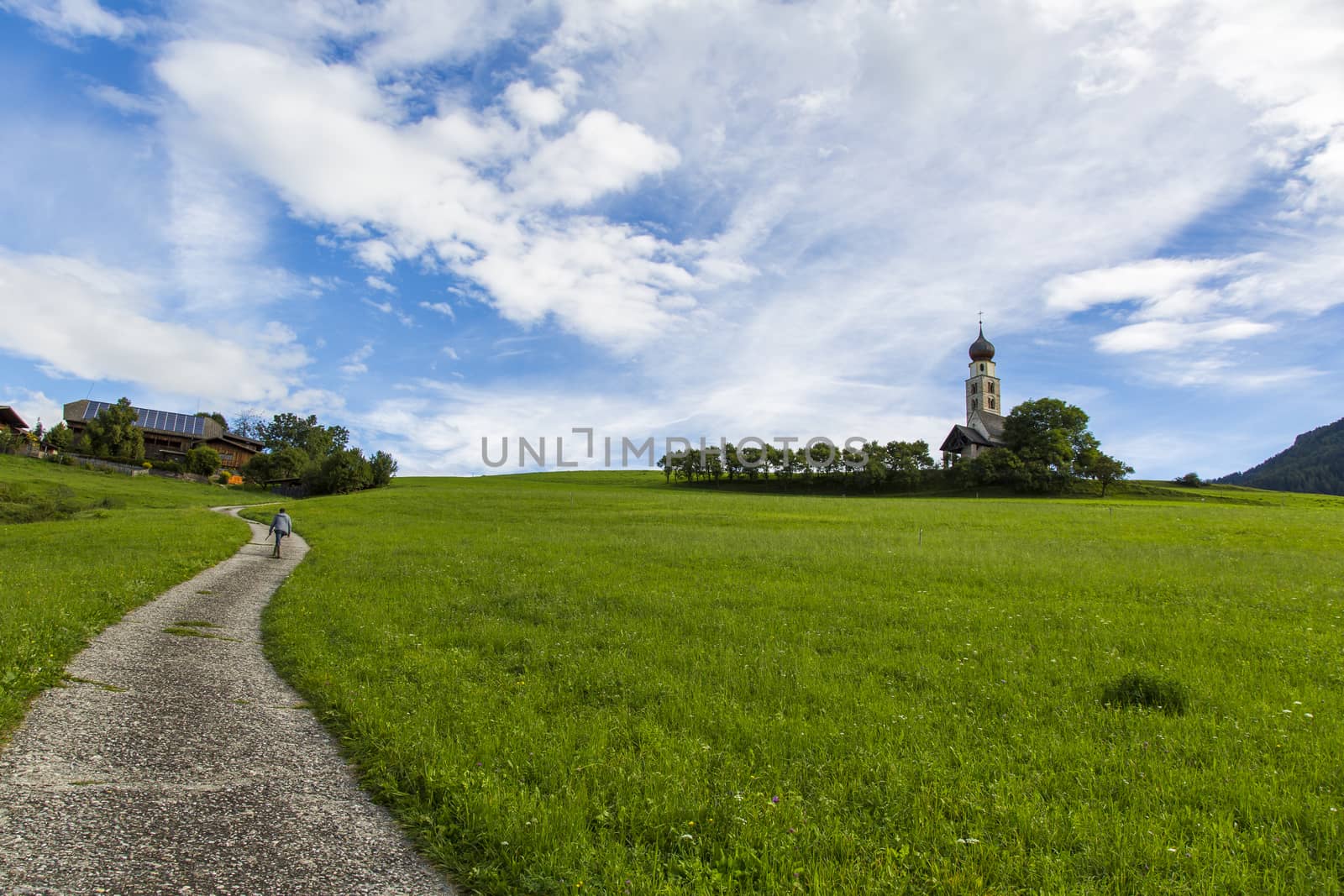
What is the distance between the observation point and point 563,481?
131250mm

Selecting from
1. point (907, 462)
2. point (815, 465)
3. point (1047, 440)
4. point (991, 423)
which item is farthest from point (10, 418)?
point (991, 423)

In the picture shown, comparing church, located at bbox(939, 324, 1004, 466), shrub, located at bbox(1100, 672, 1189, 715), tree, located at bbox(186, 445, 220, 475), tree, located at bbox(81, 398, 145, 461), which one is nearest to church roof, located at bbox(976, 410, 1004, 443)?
church, located at bbox(939, 324, 1004, 466)

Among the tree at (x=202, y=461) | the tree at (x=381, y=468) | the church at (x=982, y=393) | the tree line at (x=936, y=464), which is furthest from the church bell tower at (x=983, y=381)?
the tree at (x=202, y=461)

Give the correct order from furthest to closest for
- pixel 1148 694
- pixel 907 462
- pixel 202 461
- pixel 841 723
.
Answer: pixel 907 462 → pixel 202 461 → pixel 1148 694 → pixel 841 723

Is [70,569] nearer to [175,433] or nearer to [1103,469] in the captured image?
[1103,469]

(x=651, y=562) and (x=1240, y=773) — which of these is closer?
(x=1240, y=773)

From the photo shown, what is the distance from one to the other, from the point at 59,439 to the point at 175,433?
28.4m

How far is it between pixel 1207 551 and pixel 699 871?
29.5m

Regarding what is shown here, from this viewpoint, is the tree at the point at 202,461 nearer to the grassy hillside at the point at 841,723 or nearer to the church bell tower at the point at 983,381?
the grassy hillside at the point at 841,723

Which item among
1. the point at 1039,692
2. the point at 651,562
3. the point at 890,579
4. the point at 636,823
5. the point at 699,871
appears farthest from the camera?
the point at 651,562

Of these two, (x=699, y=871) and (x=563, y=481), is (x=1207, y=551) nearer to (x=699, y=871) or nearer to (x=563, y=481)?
(x=699, y=871)

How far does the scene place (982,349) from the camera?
6698 inches

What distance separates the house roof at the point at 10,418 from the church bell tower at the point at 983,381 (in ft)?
628

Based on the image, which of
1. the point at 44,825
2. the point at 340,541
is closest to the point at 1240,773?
the point at 44,825
